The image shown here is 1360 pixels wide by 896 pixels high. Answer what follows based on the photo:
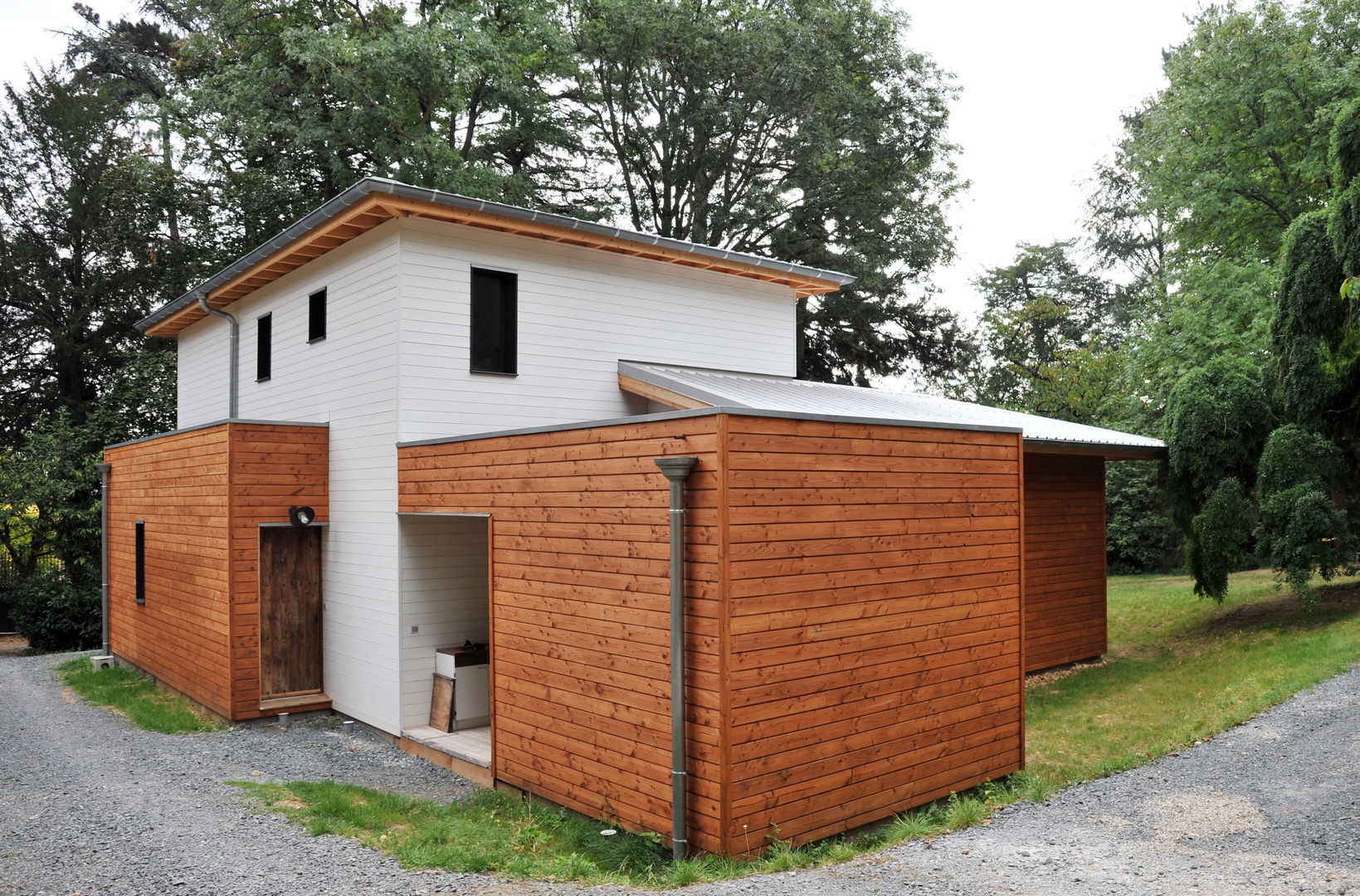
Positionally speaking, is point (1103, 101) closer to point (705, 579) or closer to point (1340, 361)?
point (1340, 361)

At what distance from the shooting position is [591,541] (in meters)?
6.25

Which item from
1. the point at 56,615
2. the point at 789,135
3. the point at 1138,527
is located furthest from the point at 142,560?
the point at 1138,527

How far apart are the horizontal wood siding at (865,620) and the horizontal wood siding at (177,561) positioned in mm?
6664

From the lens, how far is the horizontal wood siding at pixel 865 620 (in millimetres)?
5398

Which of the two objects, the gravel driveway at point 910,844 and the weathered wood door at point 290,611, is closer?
the gravel driveway at point 910,844

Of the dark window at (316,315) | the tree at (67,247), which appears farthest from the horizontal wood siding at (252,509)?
the tree at (67,247)

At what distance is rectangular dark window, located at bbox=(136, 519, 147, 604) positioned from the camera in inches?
497

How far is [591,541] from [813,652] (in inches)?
67.3

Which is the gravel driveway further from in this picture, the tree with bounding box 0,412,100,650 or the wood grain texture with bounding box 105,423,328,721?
the tree with bounding box 0,412,100,650

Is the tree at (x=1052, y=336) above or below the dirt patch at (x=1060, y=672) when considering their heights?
above

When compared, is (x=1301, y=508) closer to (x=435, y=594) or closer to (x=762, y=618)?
(x=762, y=618)

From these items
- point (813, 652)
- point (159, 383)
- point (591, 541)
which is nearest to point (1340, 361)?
point (813, 652)

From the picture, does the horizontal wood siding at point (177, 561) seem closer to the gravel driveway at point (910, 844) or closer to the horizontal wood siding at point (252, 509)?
the horizontal wood siding at point (252, 509)

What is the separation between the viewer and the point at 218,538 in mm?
9773
